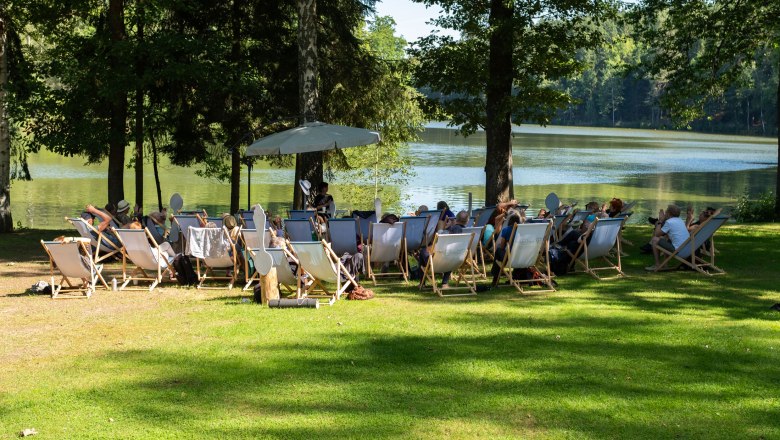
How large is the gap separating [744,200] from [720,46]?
5.28 meters

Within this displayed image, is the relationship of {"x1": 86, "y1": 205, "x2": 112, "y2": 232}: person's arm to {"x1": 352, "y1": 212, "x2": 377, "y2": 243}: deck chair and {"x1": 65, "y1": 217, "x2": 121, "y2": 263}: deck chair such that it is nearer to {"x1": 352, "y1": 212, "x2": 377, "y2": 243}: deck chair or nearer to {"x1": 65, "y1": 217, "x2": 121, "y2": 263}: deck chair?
{"x1": 65, "y1": 217, "x2": 121, "y2": 263}: deck chair

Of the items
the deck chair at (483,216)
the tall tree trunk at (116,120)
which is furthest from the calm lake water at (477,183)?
the deck chair at (483,216)

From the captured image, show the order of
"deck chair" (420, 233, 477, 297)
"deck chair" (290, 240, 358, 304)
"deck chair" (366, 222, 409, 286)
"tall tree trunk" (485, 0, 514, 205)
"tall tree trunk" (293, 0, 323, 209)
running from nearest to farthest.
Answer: "deck chair" (290, 240, 358, 304), "deck chair" (420, 233, 477, 297), "deck chair" (366, 222, 409, 286), "tall tree trunk" (293, 0, 323, 209), "tall tree trunk" (485, 0, 514, 205)

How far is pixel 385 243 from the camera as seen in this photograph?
10.8 metres

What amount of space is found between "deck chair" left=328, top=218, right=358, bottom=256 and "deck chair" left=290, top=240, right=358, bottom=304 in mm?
1037

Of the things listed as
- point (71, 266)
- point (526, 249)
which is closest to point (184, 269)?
point (71, 266)

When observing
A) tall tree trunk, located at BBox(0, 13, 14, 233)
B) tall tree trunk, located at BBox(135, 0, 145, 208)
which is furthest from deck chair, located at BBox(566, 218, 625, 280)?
tall tree trunk, located at BBox(0, 13, 14, 233)

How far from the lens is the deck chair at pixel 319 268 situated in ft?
29.5

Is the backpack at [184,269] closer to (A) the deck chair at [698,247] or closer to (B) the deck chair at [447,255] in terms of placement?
→ (B) the deck chair at [447,255]

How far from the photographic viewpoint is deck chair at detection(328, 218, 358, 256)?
10.7 metres

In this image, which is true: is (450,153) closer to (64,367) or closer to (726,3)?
(726,3)

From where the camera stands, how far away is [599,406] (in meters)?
5.48

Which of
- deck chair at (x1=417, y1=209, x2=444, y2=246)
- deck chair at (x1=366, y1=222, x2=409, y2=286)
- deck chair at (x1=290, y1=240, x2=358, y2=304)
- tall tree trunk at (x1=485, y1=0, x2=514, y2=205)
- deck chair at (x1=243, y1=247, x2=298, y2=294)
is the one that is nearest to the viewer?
deck chair at (x1=290, y1=240, x2=358, y2=304)

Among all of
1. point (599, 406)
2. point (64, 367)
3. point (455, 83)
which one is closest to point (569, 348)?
point (599, 406)
